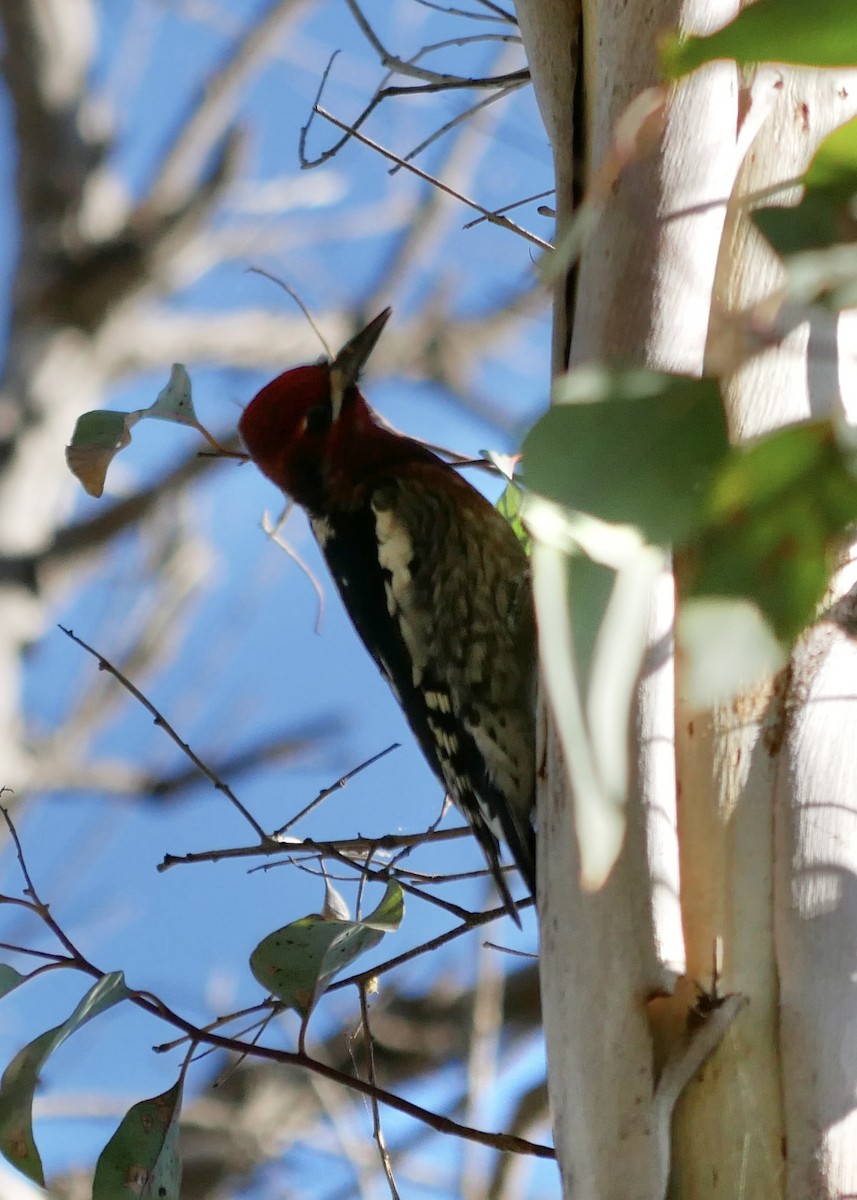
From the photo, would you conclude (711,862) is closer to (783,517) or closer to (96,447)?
(783,517)

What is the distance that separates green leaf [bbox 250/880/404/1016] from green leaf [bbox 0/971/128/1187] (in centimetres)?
13

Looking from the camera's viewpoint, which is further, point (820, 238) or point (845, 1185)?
point (845, 1185)

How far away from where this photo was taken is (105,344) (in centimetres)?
684

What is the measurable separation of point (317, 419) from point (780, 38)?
1.65 m

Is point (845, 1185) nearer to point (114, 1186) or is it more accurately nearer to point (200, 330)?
point (114, 1186)

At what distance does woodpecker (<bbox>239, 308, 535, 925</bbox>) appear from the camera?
178 centimetres

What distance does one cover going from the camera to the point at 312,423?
2061mm

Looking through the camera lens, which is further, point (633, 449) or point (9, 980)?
point (9, 980)

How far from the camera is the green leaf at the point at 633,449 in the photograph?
447 millimetres

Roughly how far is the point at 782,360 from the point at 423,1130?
2.00 meters

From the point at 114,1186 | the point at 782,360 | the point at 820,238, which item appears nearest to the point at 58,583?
the point at 114,1186

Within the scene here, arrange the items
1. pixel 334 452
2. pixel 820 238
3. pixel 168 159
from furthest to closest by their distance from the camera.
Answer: pixel 168 159, pixel 334 452, pixel 820 238

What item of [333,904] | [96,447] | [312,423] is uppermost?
[312,423]

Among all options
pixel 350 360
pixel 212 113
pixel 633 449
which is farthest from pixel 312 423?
pixel 212 113
